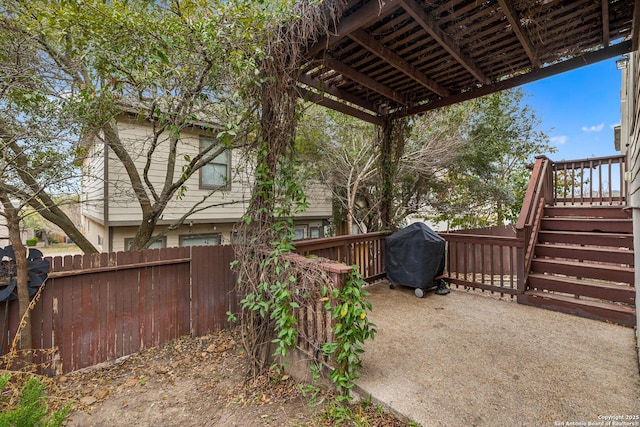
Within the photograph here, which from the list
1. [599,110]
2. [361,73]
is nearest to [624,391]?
[361,73]

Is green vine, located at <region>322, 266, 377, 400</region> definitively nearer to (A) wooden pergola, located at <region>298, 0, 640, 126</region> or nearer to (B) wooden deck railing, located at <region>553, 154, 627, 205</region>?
(A) wooden pergola, located at <region>298, 0, 640, 126</region>

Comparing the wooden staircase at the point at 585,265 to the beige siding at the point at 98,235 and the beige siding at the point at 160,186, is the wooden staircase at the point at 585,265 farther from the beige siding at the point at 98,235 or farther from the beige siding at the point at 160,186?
the beige siding at the point at 98,235

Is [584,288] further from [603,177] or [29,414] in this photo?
[29,414]

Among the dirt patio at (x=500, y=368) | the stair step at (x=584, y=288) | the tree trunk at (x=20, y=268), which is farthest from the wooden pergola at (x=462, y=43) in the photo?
the tree trunk at (x=20, y=268)

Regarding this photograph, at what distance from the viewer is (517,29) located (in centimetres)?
297

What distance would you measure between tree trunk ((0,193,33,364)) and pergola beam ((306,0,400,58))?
11.5ft

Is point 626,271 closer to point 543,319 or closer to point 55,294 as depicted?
point 543,319

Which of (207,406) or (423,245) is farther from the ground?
(423,245)

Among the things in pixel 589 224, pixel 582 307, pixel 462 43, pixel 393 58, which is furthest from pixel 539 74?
pixel 582 307

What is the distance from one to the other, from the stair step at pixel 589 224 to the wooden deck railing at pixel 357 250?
2.65 metres

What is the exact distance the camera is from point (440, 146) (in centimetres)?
780

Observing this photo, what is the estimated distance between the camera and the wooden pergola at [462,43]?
2789 mm

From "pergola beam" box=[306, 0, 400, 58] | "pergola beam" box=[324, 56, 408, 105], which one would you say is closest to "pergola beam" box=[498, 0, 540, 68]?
"pergola beam" box=[306, 0, 400, 58]

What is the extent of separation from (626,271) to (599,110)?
440 inches
